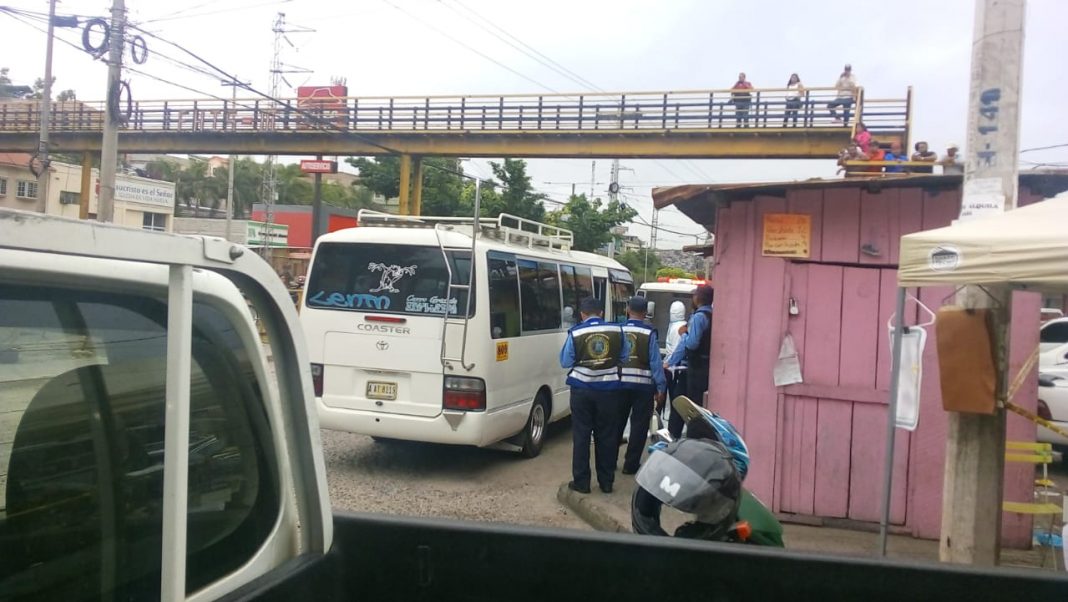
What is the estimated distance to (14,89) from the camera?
38625 mm

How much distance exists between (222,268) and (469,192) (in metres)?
33.0

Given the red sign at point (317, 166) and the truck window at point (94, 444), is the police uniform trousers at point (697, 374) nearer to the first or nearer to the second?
the truck window at point (94, 444)

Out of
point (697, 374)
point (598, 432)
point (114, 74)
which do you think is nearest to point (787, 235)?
point (697, 374)

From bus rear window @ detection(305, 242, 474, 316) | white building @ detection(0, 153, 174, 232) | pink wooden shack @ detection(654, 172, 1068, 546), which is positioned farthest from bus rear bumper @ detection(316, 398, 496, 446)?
white building @ detection(0, 153, 174, 232)

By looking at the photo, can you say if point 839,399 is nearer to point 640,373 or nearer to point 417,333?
point 640,373

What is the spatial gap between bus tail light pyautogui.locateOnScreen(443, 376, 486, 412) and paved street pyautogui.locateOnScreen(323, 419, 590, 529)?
831 mm

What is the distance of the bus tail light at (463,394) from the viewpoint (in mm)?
7383

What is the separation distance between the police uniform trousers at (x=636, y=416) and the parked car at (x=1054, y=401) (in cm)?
504

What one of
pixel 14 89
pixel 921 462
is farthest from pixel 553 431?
A: pixel 14 89

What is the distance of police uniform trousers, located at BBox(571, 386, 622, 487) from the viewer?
7.01m

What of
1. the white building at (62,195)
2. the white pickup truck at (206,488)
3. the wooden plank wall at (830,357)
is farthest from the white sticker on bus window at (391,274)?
the white building at (62,195)

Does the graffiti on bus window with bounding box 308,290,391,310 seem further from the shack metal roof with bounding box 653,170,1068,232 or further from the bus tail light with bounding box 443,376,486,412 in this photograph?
the shack metal roof with bounding box 653,170,1068,232

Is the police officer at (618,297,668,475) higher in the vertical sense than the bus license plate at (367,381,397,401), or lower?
higher

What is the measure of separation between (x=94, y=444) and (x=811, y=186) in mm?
5319
